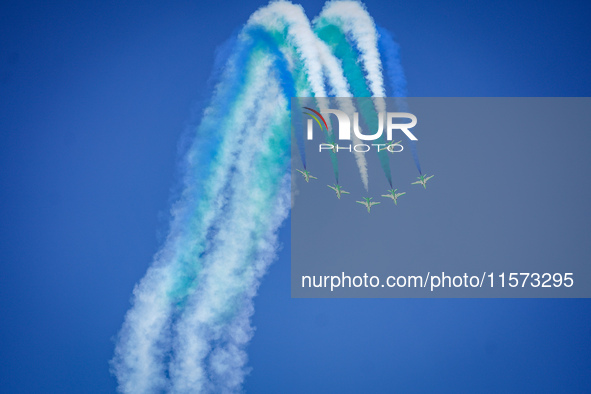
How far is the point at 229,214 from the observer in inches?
124

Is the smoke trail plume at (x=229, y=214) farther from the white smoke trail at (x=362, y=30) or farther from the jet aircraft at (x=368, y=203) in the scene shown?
the jet aircraft at (x=368, y=203)

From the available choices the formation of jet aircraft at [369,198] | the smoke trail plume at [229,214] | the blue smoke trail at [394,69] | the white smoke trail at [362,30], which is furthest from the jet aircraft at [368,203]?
the white smoke trail at [362,30]

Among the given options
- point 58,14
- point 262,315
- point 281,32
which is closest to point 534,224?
point 262,315

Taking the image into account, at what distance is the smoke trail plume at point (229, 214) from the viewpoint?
10.2 ft

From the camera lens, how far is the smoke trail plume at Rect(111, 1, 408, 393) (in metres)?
3.10

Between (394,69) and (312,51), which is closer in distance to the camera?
(312,51)

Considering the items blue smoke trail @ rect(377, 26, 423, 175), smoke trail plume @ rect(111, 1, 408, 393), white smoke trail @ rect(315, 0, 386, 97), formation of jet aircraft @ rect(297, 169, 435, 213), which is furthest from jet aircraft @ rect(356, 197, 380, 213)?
white smoke trail @ rect(315, 0, 386, 97)

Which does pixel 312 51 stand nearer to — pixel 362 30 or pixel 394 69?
pixel 362 30

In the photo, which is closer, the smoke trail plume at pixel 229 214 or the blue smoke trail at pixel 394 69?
the smoke trail plume at pixel 229 214

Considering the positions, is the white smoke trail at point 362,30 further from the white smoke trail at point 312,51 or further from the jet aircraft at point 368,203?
the jet aircraft at point 368,203

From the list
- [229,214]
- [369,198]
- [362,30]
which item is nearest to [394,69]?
[362,30]

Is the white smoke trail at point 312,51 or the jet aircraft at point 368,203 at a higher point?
the white smoke trail at point 312,51

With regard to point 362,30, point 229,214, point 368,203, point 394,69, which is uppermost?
point 362,30

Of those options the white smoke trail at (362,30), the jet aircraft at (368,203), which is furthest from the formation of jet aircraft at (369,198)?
the white smoke trail at (362,30)
